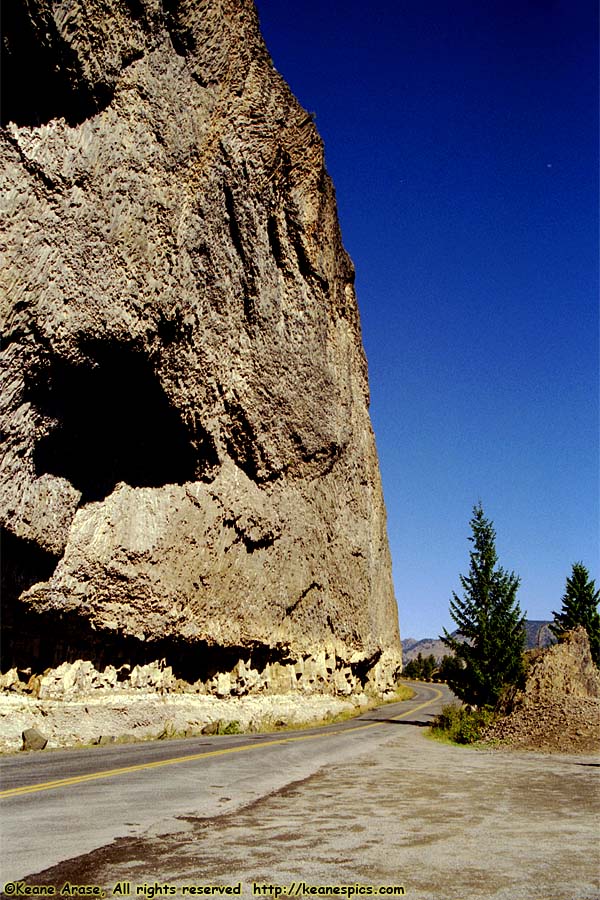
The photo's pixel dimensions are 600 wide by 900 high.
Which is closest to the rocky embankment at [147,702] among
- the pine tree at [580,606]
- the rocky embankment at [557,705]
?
the rocky embankment at [557,705]

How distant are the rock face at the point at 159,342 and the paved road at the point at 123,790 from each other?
7.42m

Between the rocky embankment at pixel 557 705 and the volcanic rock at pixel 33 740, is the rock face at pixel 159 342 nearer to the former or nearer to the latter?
the volcanic rock at pixel 33 740

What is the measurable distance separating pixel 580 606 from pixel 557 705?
98.9 ft

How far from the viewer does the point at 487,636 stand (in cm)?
2062

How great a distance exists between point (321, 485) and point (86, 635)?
16.7 meters

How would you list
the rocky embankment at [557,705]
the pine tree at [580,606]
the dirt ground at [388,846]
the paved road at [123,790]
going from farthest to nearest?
the pine tree at [580,606]
the rocky embankment at [557,705]
the paved road at [123,790]
the dirt ground at [388,846]

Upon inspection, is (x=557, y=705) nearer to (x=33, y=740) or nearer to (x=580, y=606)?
(x=33, y=740)

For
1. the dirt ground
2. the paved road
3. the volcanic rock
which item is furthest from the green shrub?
the volcanic rock

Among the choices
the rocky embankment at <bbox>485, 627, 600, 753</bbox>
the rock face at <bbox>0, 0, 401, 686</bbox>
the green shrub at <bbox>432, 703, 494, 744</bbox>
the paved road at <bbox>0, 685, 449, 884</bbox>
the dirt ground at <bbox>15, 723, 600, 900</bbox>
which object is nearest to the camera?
the dirt ground at <bbox>15, 723, 600, 900</bbox>

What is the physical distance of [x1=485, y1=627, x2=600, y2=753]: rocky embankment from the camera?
15.2 metres

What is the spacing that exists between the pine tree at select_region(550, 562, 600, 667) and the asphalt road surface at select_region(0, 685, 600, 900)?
35.6 meters

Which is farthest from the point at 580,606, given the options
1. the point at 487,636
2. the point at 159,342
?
the point at 159,342

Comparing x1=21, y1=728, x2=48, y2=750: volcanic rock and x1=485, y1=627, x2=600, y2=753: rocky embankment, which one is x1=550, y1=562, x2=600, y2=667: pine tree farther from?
x1=21, y1=728, x2=48, y2=750: volcanic rock

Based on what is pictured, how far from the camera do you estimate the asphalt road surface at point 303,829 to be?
3.99 m
